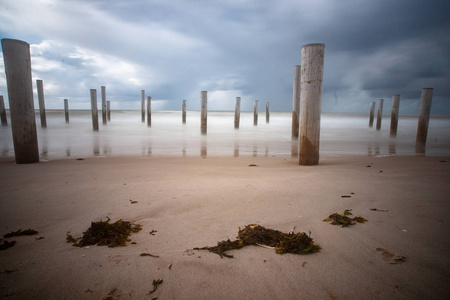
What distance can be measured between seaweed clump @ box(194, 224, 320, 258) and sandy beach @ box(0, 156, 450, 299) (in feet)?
0.18

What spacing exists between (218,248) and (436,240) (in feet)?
5.85

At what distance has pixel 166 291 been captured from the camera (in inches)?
57.0

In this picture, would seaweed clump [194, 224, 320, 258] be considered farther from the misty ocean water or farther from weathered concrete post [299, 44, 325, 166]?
the misty ocean water

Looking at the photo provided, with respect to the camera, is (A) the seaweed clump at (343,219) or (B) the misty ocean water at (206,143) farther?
(B) the misty ocean water at (206,143)

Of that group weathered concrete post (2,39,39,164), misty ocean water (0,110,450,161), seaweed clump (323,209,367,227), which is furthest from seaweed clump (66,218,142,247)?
misty ocean water (0,110,450,161)

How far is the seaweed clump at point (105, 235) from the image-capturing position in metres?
1.94

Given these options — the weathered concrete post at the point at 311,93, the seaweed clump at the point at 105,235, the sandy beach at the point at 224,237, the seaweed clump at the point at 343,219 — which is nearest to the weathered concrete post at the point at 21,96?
the sandy beach at the point at 224,237

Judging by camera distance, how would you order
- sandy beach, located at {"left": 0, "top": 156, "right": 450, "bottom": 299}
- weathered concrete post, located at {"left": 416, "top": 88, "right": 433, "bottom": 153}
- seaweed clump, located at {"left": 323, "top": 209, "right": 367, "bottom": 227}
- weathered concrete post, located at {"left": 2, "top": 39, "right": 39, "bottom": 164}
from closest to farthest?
sandy beach, located at {"left": 0, "top": 156, "right": 450, "bottom": 299}, seaweed clump, located at {"left": 323, "top": 209, "right": 367, "bottom": 227}, weathered concrete post, located at {"left": 2, "top": 39, "right": 39, "bottom": 164}, weathered concrete post, located at {"left": 416, "top": 88, "right": 433, "bottom": 153}

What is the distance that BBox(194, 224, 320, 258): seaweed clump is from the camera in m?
1.85

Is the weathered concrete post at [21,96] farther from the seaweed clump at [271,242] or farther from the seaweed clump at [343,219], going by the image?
the seaweed clump at [343,219]

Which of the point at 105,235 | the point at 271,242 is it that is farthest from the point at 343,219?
the point at 105,235

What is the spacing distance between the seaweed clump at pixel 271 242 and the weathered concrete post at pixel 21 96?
5566 millimetres

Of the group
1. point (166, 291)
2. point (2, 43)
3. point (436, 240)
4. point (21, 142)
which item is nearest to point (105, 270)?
point (166, 291)

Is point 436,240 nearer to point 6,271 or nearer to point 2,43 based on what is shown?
point 6,271
